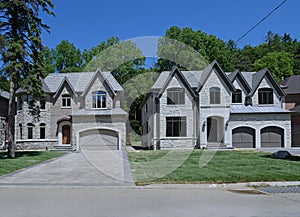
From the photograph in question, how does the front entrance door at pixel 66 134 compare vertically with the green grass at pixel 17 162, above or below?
above

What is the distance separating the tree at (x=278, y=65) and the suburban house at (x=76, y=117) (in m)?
30.9

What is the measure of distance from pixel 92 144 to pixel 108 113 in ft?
11.2

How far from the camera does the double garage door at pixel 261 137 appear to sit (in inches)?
1299

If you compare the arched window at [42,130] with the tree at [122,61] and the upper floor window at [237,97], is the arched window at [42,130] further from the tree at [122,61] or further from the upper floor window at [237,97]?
the upper floor window at [237,97]

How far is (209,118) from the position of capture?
3322cm

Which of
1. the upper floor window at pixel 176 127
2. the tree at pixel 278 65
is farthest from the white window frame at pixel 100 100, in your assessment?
the tree at pixel 278 65

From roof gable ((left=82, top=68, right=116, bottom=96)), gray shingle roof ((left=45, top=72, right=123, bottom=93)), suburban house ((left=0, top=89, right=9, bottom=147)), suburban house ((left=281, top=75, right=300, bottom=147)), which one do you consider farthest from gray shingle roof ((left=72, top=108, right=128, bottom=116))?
suburban house ((left=281, top=75, right=300, bottom=147))

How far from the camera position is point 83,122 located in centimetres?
3259

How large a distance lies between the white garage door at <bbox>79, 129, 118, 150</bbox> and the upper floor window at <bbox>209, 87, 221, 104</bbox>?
945cm

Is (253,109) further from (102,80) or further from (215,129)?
(102,80)

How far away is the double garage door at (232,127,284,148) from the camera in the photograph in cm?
3300

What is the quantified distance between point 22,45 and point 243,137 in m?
21.0

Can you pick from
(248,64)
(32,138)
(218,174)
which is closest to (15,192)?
(218,174)

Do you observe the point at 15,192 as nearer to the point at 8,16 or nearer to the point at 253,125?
the point at 8,16
